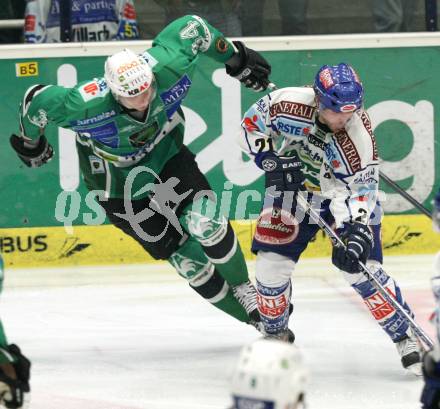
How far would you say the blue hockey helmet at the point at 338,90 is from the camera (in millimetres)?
4395

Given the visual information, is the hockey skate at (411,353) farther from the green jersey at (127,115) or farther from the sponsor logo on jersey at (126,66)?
the sponsor logo on jersey at (126,66)

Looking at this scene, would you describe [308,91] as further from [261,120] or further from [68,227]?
[68,227]

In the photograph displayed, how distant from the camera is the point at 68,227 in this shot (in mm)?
6492

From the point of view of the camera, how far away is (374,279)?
452 cm

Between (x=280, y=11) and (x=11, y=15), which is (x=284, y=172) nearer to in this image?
(x=280, y=11)

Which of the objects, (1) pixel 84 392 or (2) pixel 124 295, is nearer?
(1) pixel 84 392

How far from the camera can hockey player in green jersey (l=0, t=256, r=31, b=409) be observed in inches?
130

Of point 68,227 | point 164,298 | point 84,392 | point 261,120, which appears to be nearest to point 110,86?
point 261,120

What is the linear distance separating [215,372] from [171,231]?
60 cm

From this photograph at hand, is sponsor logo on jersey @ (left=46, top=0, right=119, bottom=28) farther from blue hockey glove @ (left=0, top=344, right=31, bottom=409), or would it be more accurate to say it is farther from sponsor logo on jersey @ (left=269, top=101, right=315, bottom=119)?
blue hockey glove @ (left=0, top=344, right=31, bottom=409)

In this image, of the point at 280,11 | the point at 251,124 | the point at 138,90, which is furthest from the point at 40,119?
the point at 280,11

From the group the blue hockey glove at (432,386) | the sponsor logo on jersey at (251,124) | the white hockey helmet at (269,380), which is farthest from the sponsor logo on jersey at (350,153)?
the white hockey helmet at (269,380)

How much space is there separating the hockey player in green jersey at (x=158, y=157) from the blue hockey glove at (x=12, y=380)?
150 cm

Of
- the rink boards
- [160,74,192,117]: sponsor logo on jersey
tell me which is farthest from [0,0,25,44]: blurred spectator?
[160,74,192,117]: sponsor logo on jersey
